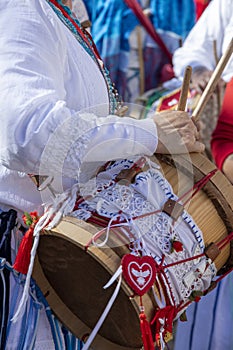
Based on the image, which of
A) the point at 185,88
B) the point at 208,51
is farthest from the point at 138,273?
the point at 208,51

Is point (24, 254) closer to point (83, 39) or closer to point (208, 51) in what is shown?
point (83, 39)

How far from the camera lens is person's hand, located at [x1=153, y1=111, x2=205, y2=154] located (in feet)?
4.43

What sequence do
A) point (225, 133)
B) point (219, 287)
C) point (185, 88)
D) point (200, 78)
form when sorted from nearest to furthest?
point (185, 88) < point (219, 287) < point (225, 133) < point (200, 78)

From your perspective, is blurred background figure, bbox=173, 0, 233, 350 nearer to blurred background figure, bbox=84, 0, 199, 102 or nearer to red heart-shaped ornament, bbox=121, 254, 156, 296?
red heart-shaped ornament, bbox=121, 254, 156, 296

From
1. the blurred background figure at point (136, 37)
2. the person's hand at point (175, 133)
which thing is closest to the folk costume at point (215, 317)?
the person's hand at point (175, 133)

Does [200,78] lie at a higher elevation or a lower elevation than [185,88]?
lower

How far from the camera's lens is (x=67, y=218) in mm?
1293

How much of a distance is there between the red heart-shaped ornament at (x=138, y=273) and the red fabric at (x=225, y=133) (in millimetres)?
1072

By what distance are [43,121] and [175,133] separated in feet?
0.97

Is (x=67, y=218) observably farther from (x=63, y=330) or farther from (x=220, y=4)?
(x=220, y=4)

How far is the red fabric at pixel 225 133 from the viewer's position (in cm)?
228

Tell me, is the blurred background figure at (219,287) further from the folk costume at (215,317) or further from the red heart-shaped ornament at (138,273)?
the red heart-shaped ornament at (138,273)

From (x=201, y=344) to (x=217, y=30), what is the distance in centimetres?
118

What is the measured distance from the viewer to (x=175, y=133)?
4.47 ft
